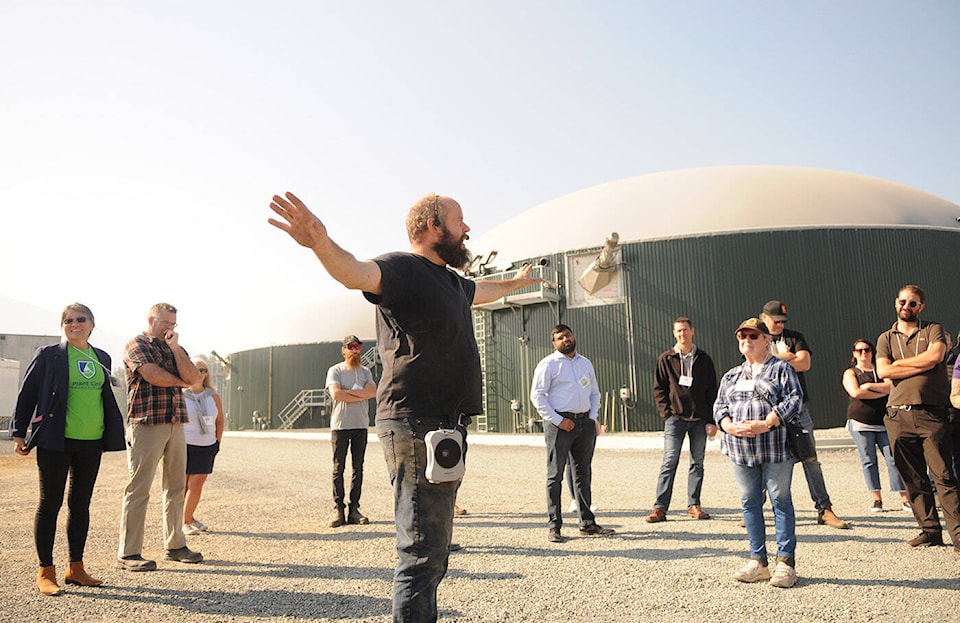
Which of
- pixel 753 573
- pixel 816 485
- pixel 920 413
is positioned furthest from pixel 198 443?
pixel 920 413

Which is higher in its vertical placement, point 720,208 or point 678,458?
point 720,208

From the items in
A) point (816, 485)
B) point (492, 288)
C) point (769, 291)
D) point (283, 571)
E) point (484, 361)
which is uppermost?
point (769, 291)

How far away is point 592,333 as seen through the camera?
78.0 feet

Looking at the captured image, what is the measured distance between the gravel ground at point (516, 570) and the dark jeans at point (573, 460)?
0.27m

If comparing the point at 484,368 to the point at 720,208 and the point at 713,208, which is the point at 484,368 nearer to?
the point at 713,208

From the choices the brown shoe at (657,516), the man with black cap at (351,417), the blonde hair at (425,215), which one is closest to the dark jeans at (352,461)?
the man with black cap at (351,417)

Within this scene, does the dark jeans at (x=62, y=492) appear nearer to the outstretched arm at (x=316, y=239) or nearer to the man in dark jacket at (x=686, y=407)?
the outstretched arm at (x=316, y=239)

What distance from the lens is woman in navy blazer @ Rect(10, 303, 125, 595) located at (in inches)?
191

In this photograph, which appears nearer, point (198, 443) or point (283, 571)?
point (283, 571)

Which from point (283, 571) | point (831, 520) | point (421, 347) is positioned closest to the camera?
point (421, 347)

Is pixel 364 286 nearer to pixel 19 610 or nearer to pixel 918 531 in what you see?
pixel 19 610

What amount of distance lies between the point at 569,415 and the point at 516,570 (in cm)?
197

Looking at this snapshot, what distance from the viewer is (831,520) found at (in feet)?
21.7

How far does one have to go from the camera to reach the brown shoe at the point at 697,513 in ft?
23.5
